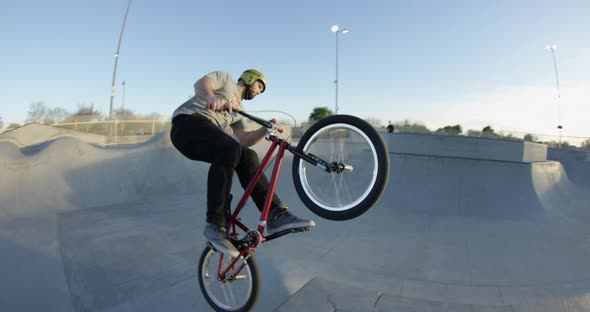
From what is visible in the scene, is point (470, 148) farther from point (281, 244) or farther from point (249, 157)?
point (249, 157)

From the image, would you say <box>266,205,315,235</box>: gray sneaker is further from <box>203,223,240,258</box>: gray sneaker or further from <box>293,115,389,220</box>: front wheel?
<box>203,223,240,258</box>: gray sneaker

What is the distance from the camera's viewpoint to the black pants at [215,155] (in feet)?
9.26

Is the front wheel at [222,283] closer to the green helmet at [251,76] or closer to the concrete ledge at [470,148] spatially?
the green helmet at [251,76]

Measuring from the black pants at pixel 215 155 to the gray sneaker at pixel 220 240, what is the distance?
0.05 meters

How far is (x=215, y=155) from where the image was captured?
9.26ft

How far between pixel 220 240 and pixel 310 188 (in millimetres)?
839

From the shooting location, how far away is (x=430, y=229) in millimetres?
8922

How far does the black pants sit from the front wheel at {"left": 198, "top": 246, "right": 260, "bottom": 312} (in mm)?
532

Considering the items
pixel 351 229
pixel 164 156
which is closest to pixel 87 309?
pixel 351 229

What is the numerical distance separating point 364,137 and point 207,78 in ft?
4.41

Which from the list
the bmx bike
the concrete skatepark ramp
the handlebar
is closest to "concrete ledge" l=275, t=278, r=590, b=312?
the concrete skatepark ramp

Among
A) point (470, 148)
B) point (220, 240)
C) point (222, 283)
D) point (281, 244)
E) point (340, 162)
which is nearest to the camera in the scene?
point (340, 162)

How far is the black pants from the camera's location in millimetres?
2822

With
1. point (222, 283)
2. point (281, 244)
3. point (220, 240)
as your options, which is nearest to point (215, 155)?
point (220, 240)
